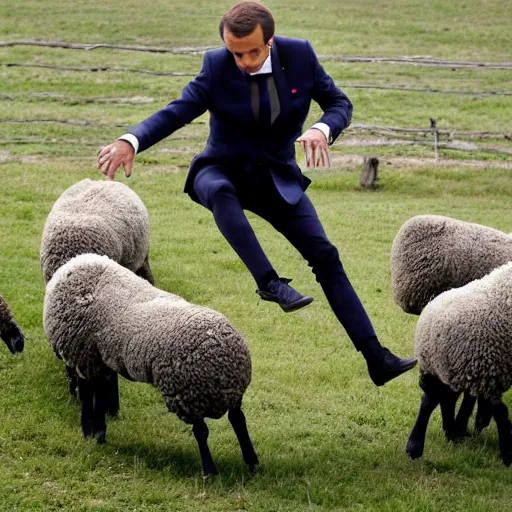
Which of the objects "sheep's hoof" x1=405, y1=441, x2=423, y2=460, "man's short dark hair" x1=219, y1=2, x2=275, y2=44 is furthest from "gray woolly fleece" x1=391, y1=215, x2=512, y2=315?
"man's short dark hair" x1=219, y1=2, x2=275, y2=44

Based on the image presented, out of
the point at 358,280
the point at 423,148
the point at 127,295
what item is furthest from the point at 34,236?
the point at 423,148

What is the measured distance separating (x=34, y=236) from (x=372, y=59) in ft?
59.2

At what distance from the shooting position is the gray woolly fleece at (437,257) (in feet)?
31.6

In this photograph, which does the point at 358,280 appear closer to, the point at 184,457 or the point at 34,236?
the point at 34,236

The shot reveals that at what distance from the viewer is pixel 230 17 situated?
7.05m

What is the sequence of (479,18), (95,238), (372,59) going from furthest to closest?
1. (479,18)
2. (372,59)
3. (95,238)

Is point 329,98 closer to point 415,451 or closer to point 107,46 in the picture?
point 415,451

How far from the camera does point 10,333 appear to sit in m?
9.46

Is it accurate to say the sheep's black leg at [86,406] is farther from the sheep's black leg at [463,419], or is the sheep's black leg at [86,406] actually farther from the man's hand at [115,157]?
the sheep's black leg at [463,419]

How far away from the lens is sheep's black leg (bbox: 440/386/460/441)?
8.55 m

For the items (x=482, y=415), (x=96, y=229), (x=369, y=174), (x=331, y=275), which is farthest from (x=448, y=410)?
(x=369, y=174)

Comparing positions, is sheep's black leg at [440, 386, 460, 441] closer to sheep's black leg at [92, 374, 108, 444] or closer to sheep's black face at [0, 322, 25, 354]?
sheep's black leg at [92, 374, 108, 444]

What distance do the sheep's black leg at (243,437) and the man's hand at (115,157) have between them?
1971 mm

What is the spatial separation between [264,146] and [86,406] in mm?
2629
